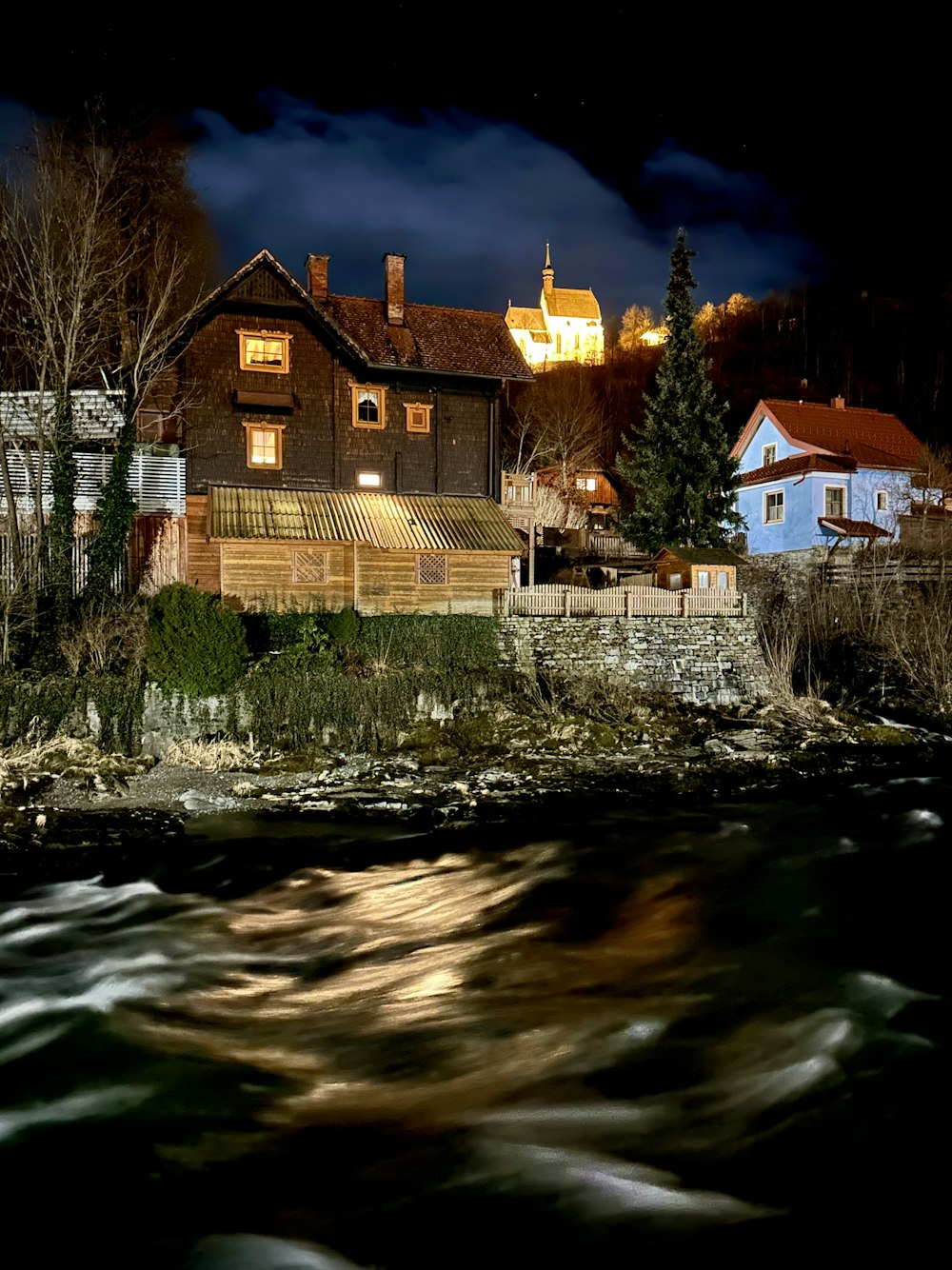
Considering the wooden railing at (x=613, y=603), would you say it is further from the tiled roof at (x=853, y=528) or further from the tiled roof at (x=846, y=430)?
the tiled roof at (x=846, y=430)

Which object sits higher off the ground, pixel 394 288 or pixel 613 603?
pixel 394 288

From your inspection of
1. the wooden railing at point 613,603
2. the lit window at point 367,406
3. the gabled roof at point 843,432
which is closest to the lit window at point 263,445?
the lit window at point 367,406

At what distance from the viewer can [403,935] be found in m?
9.40

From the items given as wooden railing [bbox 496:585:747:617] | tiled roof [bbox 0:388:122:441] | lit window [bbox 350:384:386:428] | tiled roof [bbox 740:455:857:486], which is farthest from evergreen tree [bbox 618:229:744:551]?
tiled roof [bbox 0:388:122:441]

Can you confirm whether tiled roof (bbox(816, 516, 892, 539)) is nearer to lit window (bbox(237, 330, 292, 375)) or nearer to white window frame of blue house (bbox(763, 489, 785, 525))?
white window frame of blue house (bbox(763, 489, 785, 525))

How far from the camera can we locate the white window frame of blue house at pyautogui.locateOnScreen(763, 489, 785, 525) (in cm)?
4244

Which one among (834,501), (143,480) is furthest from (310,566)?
(834,501)

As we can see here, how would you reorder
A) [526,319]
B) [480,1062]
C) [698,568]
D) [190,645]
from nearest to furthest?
[480,1062], [190,645], [698,568], [526,319]

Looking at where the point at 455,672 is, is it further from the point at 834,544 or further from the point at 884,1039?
the point at 834,544

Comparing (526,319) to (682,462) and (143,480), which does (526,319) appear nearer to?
(682,462)

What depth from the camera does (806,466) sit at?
40750 millimetres

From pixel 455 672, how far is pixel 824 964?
15.6 metres

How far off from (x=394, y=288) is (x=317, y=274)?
2.80m

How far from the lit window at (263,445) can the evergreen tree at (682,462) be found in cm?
1599
